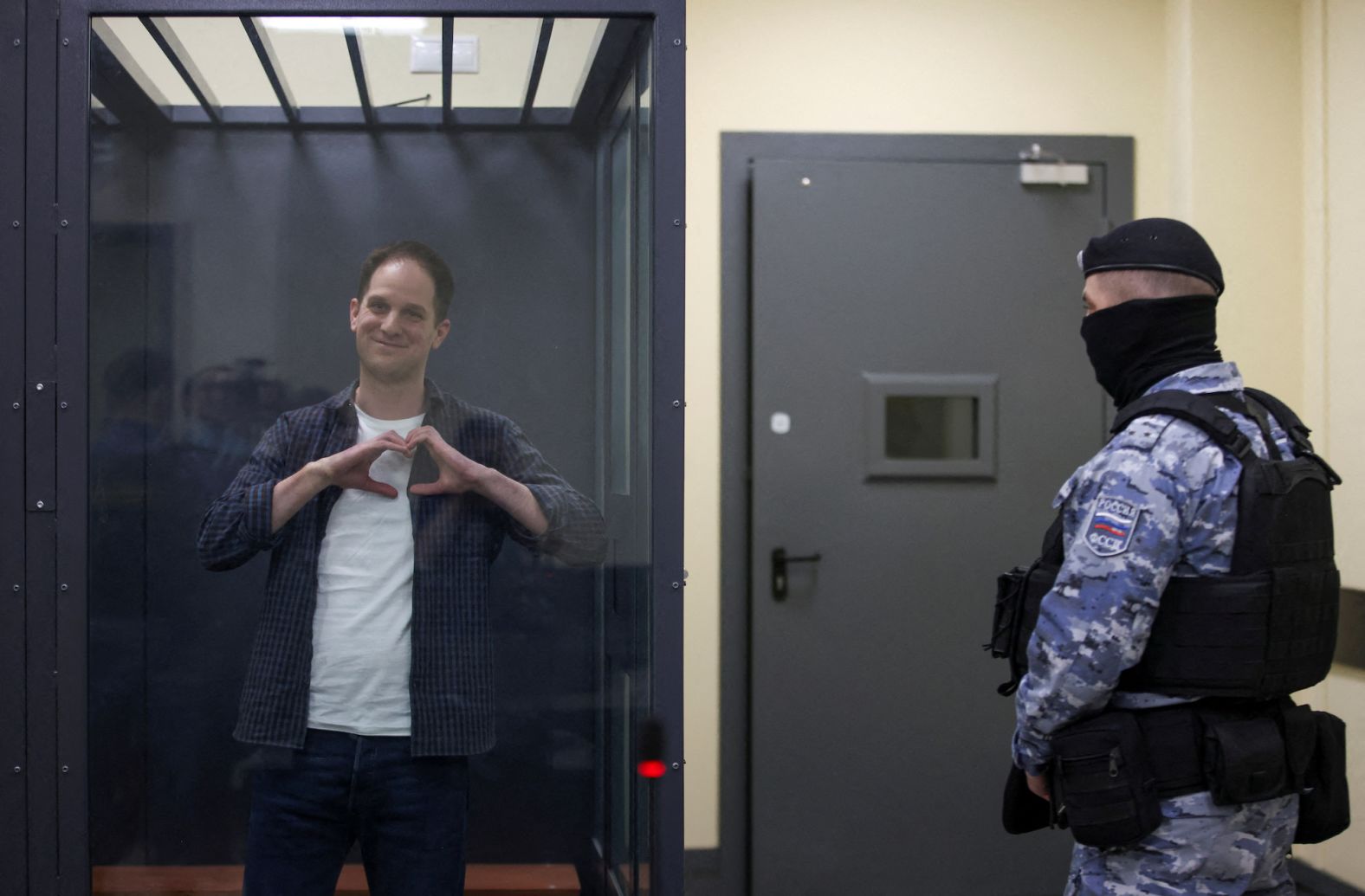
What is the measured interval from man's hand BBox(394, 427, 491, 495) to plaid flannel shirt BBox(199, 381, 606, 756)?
11 mm

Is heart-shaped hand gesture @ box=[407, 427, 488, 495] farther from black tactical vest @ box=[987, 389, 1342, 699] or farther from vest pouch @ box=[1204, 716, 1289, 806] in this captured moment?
vest pouch @ box=[1204, 716, 1289, 806]

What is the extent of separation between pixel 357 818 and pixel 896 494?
2042mm

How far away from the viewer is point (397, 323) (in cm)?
198

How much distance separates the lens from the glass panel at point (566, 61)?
201 cm

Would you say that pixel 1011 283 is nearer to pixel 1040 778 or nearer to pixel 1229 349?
pixel 1229 349

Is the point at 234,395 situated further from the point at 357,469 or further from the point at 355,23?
the point at 355,23

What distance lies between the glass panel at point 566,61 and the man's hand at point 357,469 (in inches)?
25.8

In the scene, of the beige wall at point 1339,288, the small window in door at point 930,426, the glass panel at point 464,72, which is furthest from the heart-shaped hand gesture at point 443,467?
the beige wall at point 1339,288

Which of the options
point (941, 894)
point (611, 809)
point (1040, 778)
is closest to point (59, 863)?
point (611, 809)

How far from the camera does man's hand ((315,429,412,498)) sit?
191 centimetres

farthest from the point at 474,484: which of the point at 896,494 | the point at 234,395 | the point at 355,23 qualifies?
the point at 896,494

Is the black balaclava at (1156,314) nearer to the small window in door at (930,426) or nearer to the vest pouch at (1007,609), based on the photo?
the vest pouch at (1007,609)

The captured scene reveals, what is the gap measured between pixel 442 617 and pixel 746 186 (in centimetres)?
200

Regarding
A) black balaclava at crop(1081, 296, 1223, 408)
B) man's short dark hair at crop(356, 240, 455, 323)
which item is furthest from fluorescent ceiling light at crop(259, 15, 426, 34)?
black balaclava at crop(1081, 296, 1223, 408)
